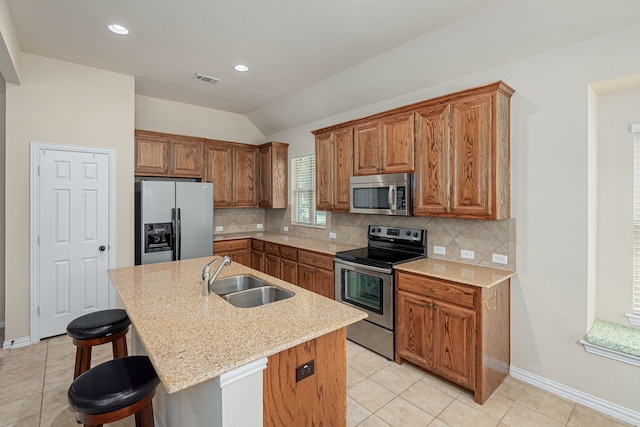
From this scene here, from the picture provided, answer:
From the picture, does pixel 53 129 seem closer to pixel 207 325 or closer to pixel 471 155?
pixel 207 325

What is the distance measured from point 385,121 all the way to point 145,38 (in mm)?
2441

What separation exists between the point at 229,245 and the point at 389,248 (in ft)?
8.21

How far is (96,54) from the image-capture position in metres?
3.31

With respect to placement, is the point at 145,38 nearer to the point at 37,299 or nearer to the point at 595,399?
the point at 37,299

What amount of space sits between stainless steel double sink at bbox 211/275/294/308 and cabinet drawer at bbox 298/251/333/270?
4.50 feet

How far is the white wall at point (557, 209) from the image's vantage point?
2.28m

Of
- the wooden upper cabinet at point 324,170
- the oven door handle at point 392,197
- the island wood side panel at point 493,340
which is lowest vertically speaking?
the island wood side panel at point 493,340

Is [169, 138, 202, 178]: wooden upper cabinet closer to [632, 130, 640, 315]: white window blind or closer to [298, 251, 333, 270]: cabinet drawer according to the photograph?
[298, 251, 333, 270]: cabinet drawer

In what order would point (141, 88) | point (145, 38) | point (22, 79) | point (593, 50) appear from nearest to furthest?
point (593, 50), point (145, 38), point (22, 79), point (141, 88)

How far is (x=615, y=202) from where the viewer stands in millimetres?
2500

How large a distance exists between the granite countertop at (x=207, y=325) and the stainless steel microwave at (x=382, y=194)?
5.08 feet

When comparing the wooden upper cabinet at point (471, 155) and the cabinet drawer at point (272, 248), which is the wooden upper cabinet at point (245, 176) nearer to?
the cabinet drawer at point (272, 248)

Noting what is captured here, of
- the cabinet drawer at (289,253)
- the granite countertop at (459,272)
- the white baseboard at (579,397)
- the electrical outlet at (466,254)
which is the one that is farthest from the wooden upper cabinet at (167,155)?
the white baseboard at (579,397)

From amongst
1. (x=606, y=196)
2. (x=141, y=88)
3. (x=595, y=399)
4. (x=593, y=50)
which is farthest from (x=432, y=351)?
(x=141, y=88)
